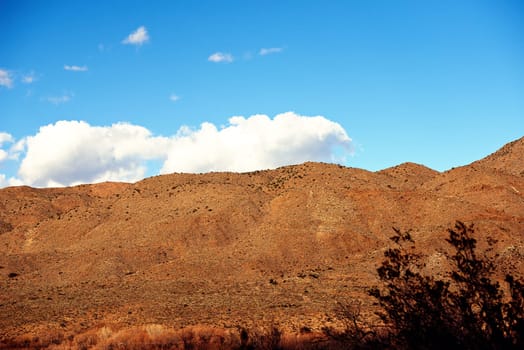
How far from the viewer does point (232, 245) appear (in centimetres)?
5209

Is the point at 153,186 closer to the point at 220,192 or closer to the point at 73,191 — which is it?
the point at 220,192

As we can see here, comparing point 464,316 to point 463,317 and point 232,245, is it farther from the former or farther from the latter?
point 232,245

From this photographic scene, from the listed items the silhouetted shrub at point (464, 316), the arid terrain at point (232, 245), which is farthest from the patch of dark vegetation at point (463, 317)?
the arid terrain at point (232, 245)

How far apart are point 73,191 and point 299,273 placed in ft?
223

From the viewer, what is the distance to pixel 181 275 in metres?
44.5

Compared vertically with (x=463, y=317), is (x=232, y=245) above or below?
above

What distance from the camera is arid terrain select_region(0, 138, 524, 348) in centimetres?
3012

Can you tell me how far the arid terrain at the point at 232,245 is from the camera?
98.8ft

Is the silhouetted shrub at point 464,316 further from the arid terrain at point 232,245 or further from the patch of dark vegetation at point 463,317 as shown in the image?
the arid terrain at point 232,245

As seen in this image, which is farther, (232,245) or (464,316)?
(232,245)

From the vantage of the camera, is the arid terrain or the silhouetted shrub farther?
the arid terrain

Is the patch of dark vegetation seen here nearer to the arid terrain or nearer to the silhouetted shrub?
the silhouetted shrub

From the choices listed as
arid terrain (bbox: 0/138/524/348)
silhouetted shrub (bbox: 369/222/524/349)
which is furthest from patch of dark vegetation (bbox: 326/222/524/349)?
arid terrain (bbox: 0/138/524/348)

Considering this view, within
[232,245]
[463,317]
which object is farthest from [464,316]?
[232,245]
